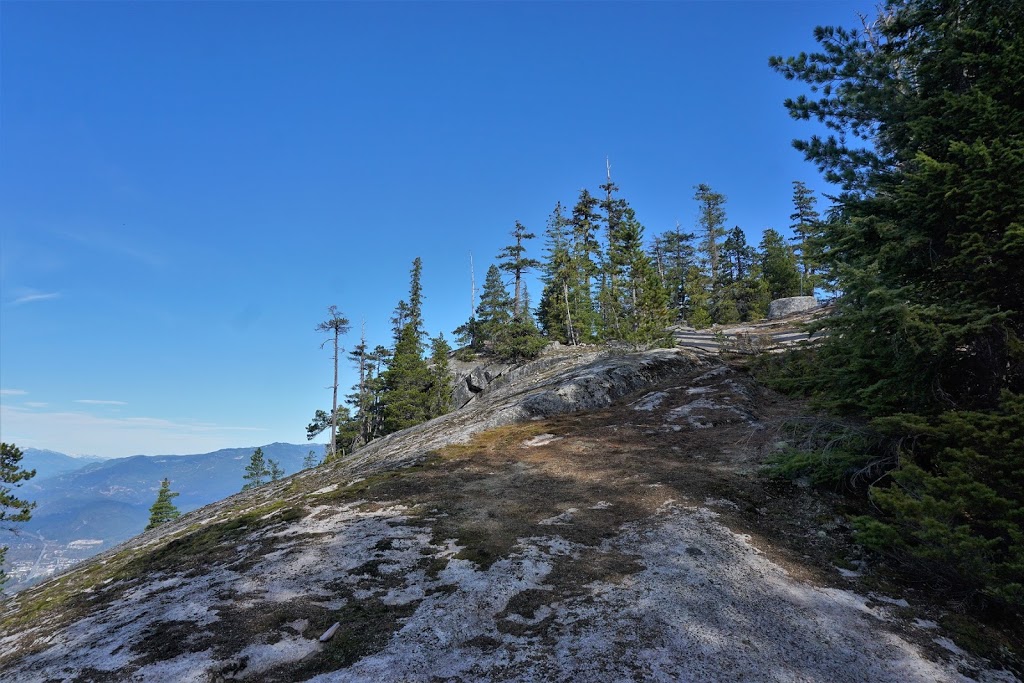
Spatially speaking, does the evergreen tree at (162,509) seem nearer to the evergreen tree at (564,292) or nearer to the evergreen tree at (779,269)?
the evergreen tree at (564,292)

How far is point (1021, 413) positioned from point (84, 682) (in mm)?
10101

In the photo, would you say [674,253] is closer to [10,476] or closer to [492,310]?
[492,310]

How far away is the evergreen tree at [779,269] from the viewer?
56875 mm

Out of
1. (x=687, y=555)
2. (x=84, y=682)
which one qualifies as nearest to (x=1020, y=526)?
(x=687, y=555)

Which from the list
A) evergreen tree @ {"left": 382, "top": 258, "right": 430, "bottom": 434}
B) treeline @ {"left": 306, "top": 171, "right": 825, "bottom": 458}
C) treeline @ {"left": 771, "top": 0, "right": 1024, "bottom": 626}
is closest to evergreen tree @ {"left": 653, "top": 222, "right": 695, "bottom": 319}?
treeline @ {"left": 306, "top": 171, "right": 825, "bottom": 458}

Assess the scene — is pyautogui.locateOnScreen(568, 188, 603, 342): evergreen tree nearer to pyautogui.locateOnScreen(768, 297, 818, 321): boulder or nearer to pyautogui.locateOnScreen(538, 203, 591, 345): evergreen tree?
pyautogui.locateOnScreen(538, 203, 591, 345): evergreen tree

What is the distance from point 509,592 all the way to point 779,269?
209 ft

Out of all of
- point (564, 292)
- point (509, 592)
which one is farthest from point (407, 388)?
point (509, 592)

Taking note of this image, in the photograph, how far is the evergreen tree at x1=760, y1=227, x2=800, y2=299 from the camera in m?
56.9

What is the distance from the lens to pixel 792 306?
4962 centimetres

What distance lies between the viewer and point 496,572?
19.7 ft

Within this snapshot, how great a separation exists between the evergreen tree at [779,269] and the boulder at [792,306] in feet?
20.9

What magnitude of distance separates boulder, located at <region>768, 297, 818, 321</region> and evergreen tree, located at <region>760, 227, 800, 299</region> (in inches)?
250

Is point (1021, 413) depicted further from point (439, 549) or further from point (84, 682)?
point (84, 682)
